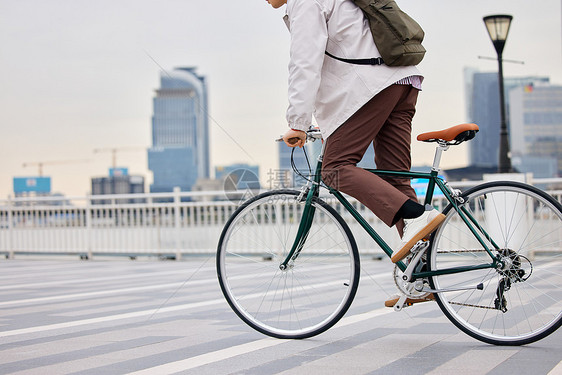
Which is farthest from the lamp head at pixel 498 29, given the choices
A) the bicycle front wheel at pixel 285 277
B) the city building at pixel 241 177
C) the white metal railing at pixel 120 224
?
the bicycle front wheel at pixel 285 277

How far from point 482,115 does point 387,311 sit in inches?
6035

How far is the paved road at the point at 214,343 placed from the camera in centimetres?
312

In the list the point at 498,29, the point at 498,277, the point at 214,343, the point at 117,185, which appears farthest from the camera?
the point at 117,185

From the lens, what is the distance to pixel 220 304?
→ 5.40 meters

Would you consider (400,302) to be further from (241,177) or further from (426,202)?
(241,177)

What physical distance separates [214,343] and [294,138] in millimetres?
1060

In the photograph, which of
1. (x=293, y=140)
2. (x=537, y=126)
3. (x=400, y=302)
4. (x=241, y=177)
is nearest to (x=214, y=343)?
(x=400, y=302)

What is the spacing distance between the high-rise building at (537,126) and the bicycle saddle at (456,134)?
158 metres

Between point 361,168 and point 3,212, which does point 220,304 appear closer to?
point 361,168

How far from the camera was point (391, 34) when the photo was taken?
3.47m

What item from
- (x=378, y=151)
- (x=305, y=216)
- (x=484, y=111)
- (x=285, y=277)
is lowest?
(x=285, y=277)

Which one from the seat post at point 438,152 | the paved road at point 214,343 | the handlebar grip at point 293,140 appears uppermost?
the handlebar grip at point 293,140

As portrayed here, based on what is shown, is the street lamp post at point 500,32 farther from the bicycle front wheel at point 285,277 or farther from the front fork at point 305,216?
the front fork at point 305,216

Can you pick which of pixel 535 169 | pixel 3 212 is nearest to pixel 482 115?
pixel 535 169
